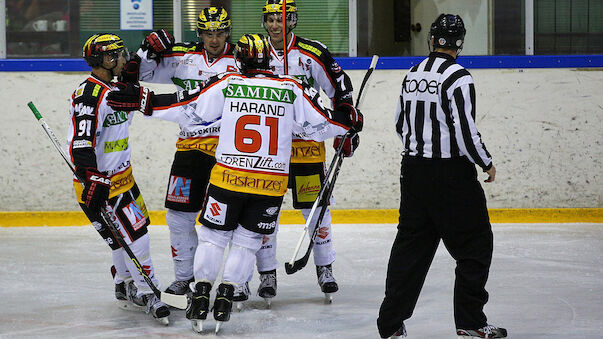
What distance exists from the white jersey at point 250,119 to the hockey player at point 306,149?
0.61 m

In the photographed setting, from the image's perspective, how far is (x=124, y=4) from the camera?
655 cm

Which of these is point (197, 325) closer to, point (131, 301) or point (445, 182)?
point (131, 301)

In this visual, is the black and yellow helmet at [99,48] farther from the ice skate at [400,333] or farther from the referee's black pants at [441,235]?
the ice skate at [400,333]

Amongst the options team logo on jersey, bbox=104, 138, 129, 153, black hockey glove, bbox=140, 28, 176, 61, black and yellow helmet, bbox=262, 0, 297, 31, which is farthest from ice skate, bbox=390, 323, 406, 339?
black hockey glove, bbox=140, 28, 176, 61

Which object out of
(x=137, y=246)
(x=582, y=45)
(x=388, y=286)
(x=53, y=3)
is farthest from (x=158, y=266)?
(x=582, y=45)

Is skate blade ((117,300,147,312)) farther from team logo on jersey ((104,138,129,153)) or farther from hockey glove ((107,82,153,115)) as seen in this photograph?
hockey glove ((107,82,153,115))

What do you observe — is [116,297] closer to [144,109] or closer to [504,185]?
[144,109]

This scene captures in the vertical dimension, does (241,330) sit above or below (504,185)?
below

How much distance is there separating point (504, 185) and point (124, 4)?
3.05 metres

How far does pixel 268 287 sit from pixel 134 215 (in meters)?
0.73

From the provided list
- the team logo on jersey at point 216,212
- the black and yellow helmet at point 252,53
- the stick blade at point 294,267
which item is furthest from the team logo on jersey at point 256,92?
the stick blade at point 294,267

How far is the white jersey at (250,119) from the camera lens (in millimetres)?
3514

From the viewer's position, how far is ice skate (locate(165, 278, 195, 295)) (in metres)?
4.17

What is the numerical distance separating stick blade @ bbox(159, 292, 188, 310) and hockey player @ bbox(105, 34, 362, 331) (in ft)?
0.40
